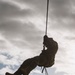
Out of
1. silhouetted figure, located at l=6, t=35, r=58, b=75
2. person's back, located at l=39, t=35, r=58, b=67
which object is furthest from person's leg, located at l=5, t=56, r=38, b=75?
person's back, located at l=39, t=35, r=58, b=67

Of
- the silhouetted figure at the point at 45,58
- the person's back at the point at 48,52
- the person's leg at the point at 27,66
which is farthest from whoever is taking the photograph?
the person's back at the point at 48,52

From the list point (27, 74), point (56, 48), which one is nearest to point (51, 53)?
point (56, 48)

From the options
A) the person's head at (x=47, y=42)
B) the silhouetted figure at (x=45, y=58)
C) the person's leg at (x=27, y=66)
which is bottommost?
the person's leg at (x=27, y=66)

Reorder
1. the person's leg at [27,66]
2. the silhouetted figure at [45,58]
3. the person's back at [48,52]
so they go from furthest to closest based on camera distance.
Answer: the person's back at [48,52] → the silhouetted figure at [45,58] → the person's leg at [27,66]

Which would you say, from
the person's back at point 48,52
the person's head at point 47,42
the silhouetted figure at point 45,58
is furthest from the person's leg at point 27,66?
the person's head at point 47,42

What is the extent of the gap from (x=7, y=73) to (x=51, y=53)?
292 centimetres

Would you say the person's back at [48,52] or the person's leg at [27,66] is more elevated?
the person's back at [48,52]

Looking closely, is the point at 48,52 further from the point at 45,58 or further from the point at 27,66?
the point at 27,66

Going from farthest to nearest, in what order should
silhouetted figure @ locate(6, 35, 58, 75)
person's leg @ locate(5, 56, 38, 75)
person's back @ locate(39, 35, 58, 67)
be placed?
person's back @ locate(39, 35, 58, 67) → silhouetted figure @ locate(6, 35, 58, 75) → person's leg @ locate(5, 56, 38, 75)

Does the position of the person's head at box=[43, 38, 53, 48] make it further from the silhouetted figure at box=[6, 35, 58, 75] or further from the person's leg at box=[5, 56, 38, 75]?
the person's leg at box=[5, 56, 38, 75]

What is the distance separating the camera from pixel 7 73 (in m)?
19.0

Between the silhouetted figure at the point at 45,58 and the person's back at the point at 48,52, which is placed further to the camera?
the person's back at the point at 48,52

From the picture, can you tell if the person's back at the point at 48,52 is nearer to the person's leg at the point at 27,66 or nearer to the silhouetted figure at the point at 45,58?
the silhouetted figure at the point at 45,58

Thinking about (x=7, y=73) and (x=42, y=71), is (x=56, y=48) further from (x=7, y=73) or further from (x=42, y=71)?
(x=7, y=73)
